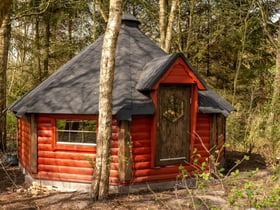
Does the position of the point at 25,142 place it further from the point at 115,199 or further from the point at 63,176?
the point at 115,199

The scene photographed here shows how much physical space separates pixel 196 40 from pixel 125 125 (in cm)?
1259

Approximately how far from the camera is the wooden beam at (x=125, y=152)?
24.8ft

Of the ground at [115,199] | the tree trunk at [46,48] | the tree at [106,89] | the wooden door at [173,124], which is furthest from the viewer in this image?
the tree trunk at [46,48]

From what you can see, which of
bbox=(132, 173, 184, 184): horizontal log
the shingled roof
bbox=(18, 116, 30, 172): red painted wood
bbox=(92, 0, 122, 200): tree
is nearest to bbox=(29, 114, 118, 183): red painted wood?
the shingled roof

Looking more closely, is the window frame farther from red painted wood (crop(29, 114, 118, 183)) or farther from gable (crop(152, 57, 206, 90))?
gable (crop(152, 57, 206, 90))

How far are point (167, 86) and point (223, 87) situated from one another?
38.4ft

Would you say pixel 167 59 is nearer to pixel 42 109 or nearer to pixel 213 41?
pixel 42 109

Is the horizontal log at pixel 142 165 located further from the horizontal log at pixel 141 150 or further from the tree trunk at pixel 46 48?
the tree trunk at pixel 46 48

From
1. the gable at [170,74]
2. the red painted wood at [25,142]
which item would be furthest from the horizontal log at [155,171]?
the red painted wood at [25,142]

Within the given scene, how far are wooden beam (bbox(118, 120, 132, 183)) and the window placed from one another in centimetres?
85

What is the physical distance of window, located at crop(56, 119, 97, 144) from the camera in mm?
7957

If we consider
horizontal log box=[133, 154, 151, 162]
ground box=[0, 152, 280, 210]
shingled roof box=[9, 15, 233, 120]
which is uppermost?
shingled roof box=[9, 15, 233, 120]

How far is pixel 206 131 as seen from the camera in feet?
29.5

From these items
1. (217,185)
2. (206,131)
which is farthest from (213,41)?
(217,185)
